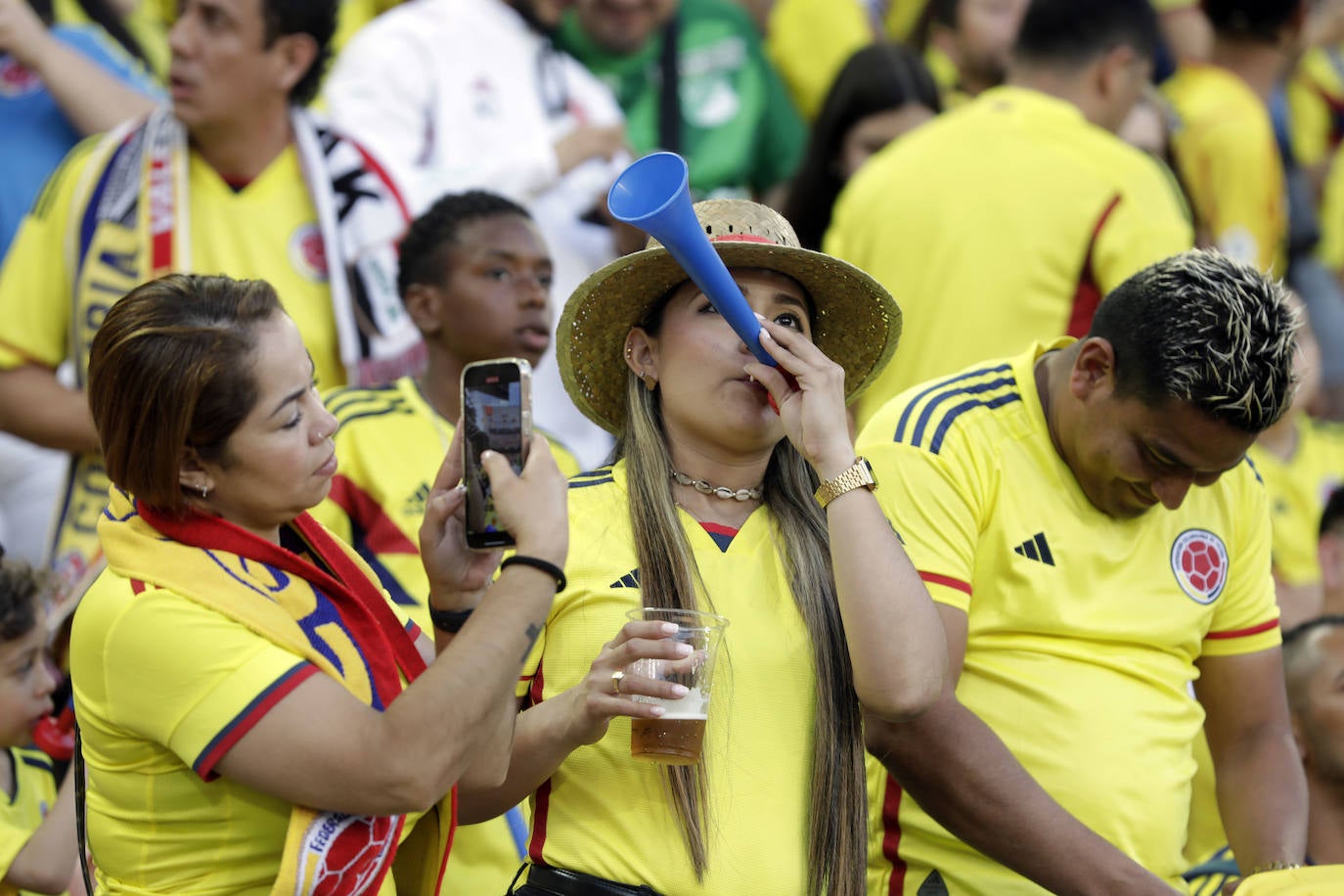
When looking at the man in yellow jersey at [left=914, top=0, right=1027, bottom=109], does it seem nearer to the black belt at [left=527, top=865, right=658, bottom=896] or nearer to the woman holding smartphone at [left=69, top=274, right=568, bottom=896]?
the black belt at [left=527, top=865, right=658, bottom=896]

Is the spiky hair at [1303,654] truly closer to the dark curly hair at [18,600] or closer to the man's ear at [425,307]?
the man's ear at [425,307]

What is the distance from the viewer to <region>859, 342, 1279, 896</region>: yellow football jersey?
315 centimetres

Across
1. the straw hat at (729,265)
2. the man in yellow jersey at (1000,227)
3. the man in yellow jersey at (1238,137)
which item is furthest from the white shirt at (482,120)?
the man in yellow jersey at (1238,137)

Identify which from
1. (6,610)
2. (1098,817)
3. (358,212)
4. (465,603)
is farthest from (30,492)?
(1098,817)

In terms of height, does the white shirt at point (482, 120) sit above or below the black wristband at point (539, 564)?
below

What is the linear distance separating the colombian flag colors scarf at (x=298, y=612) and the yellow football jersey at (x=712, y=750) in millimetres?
268

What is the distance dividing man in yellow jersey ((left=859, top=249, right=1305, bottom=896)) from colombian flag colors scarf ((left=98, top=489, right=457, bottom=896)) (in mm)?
1034

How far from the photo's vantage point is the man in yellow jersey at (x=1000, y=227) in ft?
15.2

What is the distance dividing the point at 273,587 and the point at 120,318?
0.42 metres

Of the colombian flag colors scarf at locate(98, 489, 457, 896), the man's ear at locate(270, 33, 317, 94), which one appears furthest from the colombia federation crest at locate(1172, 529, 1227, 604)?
the man's ear at locate(270, 33, 317, 94)

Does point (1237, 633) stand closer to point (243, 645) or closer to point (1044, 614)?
point (1044, 614)

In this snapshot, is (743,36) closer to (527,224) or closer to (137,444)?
(527,224)

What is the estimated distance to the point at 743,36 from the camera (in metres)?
6.98

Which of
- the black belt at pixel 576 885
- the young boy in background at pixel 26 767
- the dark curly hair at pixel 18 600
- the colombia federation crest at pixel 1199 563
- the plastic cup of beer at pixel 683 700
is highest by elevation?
the plastic cup of beer at pixel 683 700
